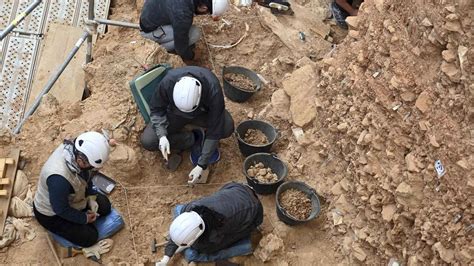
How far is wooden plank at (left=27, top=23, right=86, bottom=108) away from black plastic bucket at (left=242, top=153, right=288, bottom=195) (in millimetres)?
2687

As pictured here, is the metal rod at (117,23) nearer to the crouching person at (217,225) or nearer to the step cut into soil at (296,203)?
the crouching person at (217,225)

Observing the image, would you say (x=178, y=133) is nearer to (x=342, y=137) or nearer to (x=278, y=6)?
(x=342, y=137)

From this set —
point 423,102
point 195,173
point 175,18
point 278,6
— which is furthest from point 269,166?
point 278,6

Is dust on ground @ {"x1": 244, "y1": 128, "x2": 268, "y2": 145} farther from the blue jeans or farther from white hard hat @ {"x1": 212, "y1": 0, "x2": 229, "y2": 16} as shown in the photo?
white hard hat @ {"x1": 212, "y1": 0, "x2": 229, "y2": 16}

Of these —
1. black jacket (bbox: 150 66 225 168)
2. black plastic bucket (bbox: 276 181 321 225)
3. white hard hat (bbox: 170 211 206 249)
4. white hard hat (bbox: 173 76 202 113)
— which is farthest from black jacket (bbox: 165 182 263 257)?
white hard hat (bbox: 173 76 202 113)

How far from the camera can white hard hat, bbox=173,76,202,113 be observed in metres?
5.68

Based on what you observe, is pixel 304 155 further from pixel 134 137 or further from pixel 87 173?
pixel 87 173

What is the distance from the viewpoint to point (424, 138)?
5020 mm

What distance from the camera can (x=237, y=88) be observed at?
694 cm

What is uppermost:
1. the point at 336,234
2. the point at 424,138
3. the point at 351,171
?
the point at 424,138

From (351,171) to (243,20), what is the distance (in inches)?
121

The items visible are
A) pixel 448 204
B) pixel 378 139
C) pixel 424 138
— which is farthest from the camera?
pixel 378 139

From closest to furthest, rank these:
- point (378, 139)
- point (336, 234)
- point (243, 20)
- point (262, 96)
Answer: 1. point (378, 139)
2. point (336, 234)
3. point (262, 96)
4. point (243, 20)

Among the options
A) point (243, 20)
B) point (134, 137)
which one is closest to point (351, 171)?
point (134, 137)
